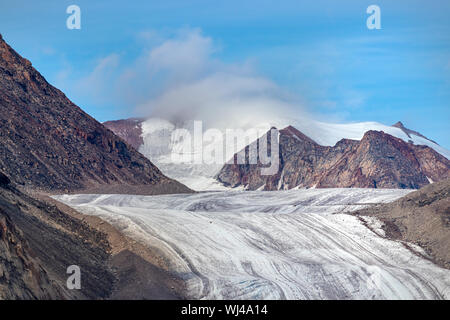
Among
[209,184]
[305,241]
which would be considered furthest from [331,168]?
[305,241]

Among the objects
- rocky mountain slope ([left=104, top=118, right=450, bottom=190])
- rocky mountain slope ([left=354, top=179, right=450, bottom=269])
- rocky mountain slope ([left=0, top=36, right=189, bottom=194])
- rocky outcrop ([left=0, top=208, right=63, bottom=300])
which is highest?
rocky mountain slope ([left=104, top=118, right=450, bottom=190])

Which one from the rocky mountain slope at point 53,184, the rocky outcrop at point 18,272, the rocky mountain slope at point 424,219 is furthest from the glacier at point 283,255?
the rocky outcrop at point 18,272

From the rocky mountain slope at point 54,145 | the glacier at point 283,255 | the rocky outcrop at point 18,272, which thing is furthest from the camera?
the rocky mountain slope at point 54,145

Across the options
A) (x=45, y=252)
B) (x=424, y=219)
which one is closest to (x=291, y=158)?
(x=424, y=219)

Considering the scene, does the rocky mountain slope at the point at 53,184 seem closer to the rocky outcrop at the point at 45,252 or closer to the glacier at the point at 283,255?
the rocky outcrop at the point at 45,252

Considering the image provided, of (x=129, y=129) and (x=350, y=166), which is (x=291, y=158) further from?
(x=129, y=129)

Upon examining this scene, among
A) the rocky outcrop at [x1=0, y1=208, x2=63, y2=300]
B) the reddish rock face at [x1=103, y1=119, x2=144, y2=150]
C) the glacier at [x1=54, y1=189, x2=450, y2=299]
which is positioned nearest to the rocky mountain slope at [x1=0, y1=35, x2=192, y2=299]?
the rocky outcrop at [x1=0, y1=208, x2=63, y2=300]

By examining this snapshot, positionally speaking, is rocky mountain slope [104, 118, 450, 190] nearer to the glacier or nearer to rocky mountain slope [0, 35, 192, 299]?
rocky mountain slope [0, 35, 192, 299]
